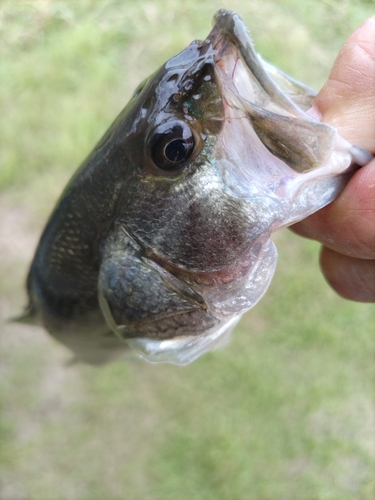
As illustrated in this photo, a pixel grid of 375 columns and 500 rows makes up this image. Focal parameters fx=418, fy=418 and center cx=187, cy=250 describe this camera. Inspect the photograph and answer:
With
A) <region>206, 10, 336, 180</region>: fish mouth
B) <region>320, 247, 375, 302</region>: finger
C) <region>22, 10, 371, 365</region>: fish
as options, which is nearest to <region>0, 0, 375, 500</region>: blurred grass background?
<region>320, 247, 375, 302</region>: finger

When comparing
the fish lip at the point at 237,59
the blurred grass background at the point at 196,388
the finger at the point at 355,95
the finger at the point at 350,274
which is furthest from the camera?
the blurred grass background at the point at 196,388

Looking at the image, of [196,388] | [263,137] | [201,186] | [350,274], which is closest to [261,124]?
[263,137]

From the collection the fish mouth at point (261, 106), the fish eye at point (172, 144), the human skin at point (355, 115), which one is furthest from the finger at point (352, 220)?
the fish eye at point (172, 144)

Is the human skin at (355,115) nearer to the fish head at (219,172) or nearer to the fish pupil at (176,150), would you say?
the fish head at (219,172)

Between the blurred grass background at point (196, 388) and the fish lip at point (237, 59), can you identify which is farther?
the blurred grass background at point (196, 388)

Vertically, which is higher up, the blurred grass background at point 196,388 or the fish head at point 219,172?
the fish head at point 219,172

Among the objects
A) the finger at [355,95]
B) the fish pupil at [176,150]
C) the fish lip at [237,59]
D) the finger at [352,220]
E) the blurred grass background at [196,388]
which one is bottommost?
the blurred grass background at [196,388]

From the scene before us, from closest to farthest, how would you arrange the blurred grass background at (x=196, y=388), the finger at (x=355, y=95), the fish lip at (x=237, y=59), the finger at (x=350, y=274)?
1. the fish lip at (x=237, y=59)
2. the finger at (x=355, y=95)
3. the finger at (x=350, y=274)
4. the blurred grass background at (x=196, y=388)

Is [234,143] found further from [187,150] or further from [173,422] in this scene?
[173,422]

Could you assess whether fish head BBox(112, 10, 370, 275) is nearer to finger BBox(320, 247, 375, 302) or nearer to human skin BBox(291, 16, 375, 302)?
human skin BBox(291, 16, 375, 302)
